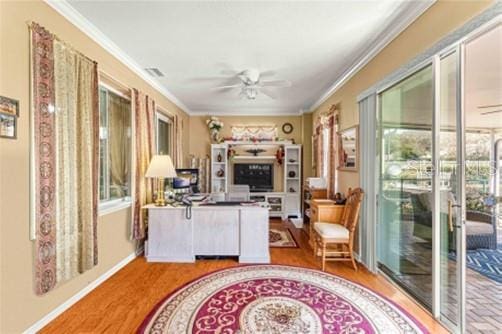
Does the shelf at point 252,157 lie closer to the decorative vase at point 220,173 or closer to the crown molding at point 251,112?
the decorative vase at point 220,173

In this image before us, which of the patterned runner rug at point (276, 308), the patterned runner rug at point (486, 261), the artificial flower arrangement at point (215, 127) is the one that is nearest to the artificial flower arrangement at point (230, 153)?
the artificial flower arrangement at point (215, 127)

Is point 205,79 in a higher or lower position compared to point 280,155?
higher

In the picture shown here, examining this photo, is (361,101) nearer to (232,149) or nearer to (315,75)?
(315,75)

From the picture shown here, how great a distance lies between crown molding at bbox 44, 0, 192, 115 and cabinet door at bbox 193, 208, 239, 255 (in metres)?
2.29

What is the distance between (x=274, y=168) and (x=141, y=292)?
4852 millimetres

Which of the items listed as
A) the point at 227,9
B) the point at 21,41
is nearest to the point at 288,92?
the point at 227,9

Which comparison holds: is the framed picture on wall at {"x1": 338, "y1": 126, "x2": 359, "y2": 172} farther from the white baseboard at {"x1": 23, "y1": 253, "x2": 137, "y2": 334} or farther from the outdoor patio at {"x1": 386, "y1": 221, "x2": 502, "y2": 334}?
the white baseboard at {"x1": 23, "y1": 253, "x2": 137, "y2": 334}

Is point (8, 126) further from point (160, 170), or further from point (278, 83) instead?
point (278, 83)

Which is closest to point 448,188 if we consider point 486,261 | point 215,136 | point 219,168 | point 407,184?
point 407,184

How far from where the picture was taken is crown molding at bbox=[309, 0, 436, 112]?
7.91ft

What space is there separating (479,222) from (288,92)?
3.82 metres

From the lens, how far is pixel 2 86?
1.95 metres

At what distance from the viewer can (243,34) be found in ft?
9.82

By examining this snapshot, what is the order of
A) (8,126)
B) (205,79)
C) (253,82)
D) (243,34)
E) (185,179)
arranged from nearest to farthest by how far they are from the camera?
1. (8,126)
2. (243,34)
3. (253,82)
4. (205,79)
5. (185,179)
